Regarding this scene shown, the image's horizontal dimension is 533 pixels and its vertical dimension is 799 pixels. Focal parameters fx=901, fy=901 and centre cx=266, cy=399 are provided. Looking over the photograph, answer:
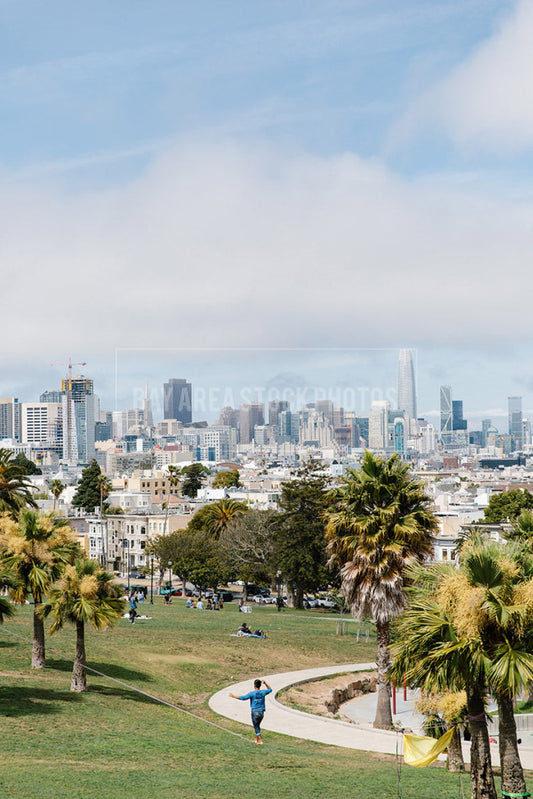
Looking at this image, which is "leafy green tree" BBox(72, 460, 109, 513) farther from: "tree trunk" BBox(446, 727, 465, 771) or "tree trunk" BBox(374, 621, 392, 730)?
"tree trunk" BBox(446, 727, 465, 771)

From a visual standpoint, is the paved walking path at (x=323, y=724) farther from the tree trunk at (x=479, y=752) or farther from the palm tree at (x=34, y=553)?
the palm tree at (x=34, y=553)

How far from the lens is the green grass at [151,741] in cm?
1604

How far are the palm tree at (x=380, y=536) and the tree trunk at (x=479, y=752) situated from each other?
9.91 m

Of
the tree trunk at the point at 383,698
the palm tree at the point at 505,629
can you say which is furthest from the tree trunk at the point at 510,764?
the tree trunk at the point at 383,698

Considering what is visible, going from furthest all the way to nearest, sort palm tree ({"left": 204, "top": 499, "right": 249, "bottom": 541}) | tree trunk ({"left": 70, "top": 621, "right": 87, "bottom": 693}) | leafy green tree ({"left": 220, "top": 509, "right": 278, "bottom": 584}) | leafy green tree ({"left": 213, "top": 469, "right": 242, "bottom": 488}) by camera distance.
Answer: leafy green tree ({"left": 213, "top": 469, "right": 242, "bottom": 488})
palm tree ({"left": 204, "top": 499, "right": 249, "bottom": 541})
leafy green tree ({"left": 220, "top": 509, "right": 278, "bottom": 584})
tree trunk ({"left": 70, "top": 621, "right": 87, "bottom": 693})

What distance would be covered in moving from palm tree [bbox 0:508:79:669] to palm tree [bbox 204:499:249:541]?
55730 millimetres

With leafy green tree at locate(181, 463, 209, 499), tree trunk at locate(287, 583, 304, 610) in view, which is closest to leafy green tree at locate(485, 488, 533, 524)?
tree trunk at locate(287, 583, 304, 610)

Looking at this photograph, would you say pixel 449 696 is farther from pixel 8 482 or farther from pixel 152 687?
pixel 8 482

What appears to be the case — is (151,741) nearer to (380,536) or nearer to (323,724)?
(323,724)

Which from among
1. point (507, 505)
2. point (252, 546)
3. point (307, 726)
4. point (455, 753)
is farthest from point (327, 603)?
point (455, 753)

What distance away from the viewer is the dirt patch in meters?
28.5

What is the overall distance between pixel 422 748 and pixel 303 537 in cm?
4432

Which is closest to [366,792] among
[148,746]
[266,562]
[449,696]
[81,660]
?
[449,696]

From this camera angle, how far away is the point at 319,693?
103ft
